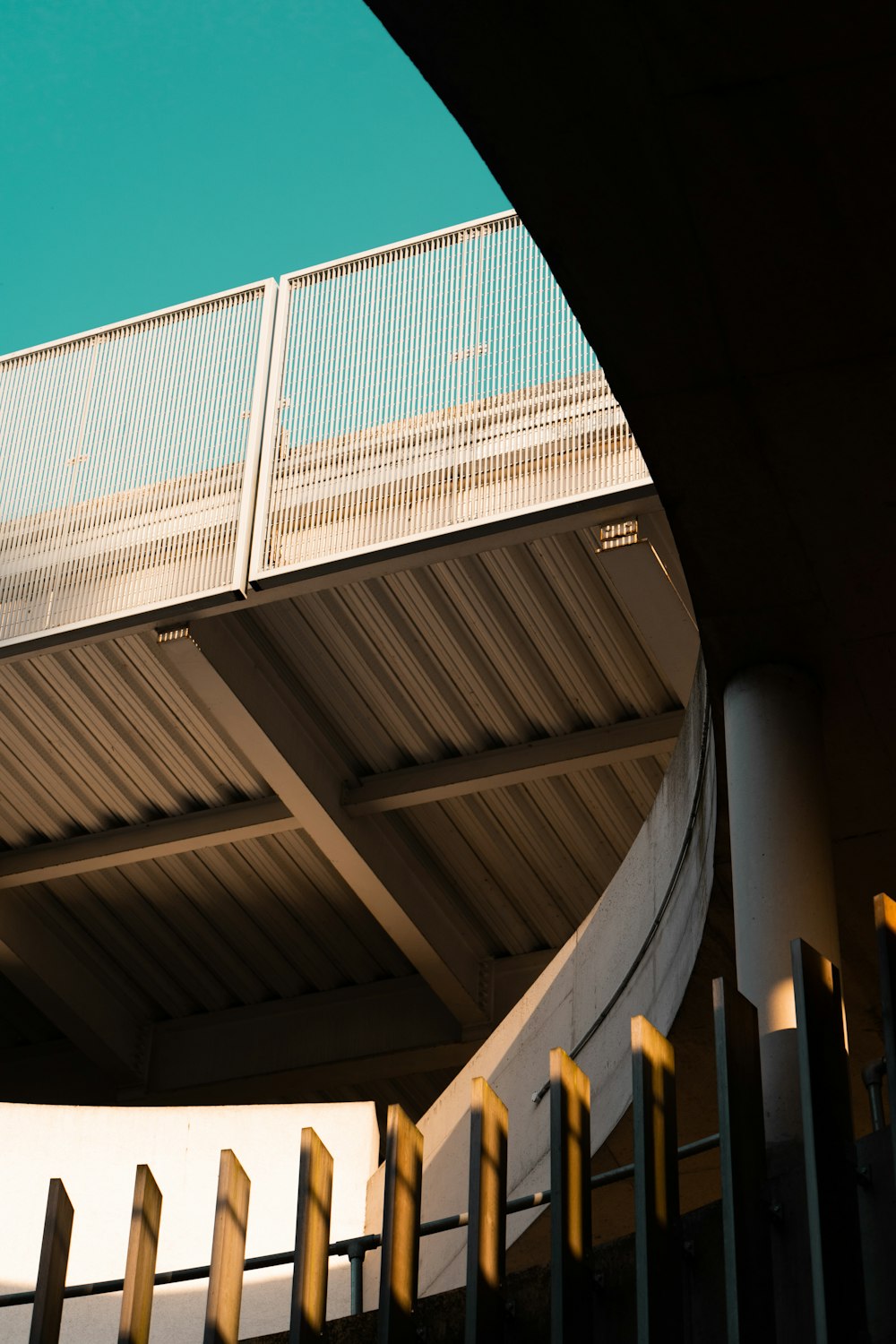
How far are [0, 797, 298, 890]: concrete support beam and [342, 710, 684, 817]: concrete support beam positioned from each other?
81 centimetres

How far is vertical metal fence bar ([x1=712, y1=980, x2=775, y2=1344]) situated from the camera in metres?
4.53

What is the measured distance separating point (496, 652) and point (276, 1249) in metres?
4.96

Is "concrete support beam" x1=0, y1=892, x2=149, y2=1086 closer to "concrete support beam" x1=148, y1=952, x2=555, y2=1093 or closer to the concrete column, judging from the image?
"concrete support beam" x1=148, y1=952, x2=555, y2=1093

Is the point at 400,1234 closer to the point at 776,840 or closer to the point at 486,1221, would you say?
the point at 486,1221

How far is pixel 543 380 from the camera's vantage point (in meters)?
11.3

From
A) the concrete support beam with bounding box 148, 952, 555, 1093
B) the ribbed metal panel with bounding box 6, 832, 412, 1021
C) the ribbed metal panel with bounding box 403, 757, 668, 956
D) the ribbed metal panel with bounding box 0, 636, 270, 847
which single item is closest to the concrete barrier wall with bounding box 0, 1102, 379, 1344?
the ribbed metal panel with bounding box 0, 636, 270, 847

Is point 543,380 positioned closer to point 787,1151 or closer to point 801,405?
point 801,405

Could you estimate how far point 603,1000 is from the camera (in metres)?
9.70

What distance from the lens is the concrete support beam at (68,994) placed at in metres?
16.6

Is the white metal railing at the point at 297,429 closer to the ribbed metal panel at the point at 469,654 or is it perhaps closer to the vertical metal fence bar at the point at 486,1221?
the ribbed metal panel at the point at 469,654

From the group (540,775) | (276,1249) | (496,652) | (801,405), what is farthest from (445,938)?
(801,405)

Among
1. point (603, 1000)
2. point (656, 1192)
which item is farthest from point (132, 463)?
point (656, 1192)

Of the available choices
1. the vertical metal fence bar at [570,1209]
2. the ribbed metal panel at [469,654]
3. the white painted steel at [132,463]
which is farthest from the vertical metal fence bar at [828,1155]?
the white painted steel at [132,463]

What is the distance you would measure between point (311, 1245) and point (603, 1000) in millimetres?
4694
